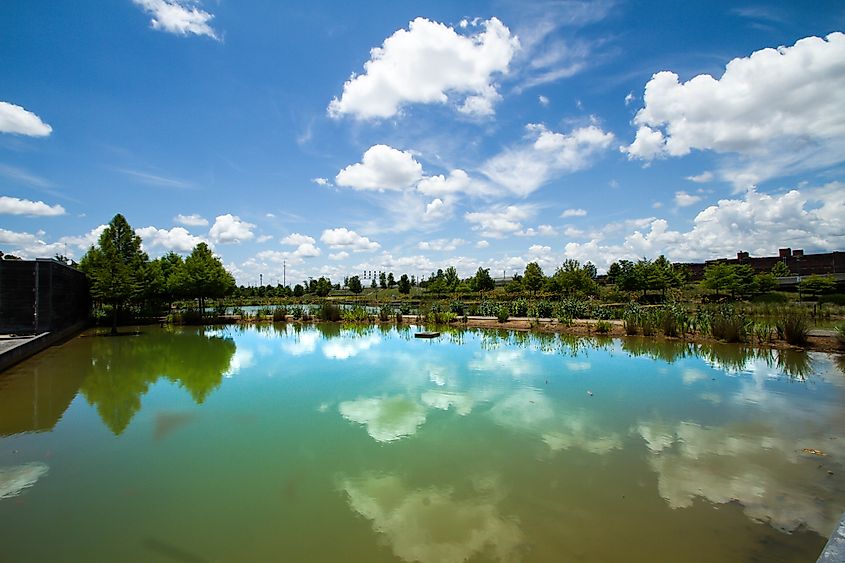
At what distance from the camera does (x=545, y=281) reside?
40656 mm

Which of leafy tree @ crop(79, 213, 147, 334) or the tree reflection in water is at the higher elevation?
leafy tree @ crop(79, 213, 147, 334)

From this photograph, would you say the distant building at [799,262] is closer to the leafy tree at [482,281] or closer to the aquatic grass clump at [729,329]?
the leafy tree at [482,281]

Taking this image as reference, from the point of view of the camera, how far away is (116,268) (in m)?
20.2

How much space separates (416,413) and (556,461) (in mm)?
2628

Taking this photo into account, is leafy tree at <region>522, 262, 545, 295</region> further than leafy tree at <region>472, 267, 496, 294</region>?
No

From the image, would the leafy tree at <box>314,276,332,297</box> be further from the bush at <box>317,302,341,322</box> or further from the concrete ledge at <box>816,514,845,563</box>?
the concrete ledge at <box>816,514,845,563</box>

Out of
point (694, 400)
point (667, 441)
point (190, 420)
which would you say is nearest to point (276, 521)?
point (190, 420)

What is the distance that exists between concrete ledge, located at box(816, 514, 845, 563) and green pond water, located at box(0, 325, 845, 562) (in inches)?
29.7

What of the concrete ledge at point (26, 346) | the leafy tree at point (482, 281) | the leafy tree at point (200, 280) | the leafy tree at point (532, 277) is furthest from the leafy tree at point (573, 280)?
the concrete ledge at point (26, 346)

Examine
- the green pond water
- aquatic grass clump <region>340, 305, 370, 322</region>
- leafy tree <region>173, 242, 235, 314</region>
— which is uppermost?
leafy tree <region>173, 242, 235, 314</region>

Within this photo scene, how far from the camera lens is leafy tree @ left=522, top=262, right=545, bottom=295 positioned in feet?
124

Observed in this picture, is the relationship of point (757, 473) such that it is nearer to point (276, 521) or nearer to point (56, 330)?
point (276, 521)

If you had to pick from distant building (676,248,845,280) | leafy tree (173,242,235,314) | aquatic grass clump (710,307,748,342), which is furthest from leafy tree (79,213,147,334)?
distant building (676,248,845,280)

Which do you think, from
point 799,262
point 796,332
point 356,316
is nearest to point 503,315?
point 356,316
